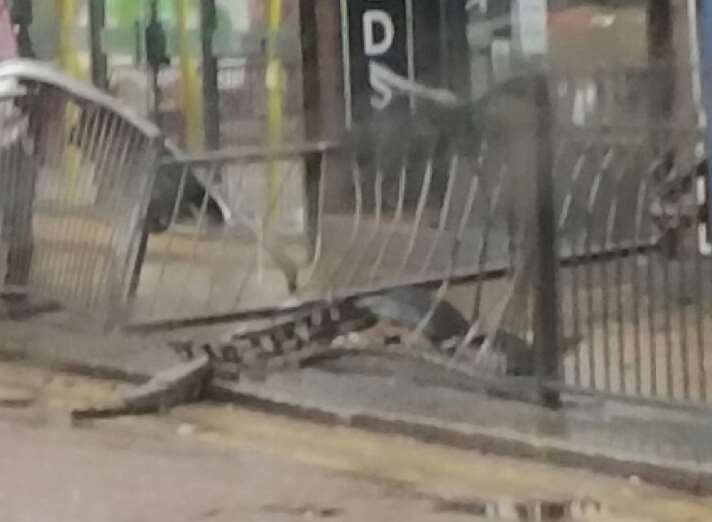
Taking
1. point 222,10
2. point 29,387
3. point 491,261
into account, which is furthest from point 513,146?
point 222,10

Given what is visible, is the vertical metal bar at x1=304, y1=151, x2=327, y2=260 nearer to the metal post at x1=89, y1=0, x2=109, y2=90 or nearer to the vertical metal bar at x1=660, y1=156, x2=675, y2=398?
the vertical metal bar at x1=660, y1=156, x2=675, y2=398

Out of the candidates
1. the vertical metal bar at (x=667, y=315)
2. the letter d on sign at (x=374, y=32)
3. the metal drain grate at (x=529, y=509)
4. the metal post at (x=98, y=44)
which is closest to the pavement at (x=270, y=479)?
the metal drain grate at (x=529, y=509)

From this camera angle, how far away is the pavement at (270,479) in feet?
4.47

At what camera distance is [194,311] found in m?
2.03

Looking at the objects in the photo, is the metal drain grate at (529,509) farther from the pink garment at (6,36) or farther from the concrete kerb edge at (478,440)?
the pink garment at (6,36)

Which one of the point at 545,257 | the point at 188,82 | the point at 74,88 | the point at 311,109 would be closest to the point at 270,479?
the point at 545,257

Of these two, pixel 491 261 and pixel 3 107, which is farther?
pixel 3 107

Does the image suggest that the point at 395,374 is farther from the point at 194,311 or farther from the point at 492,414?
the point at 194,311

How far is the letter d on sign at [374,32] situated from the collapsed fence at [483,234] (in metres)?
0.41

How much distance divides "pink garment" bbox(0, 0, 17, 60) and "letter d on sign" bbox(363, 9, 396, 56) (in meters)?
0.45

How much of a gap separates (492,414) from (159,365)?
37cm

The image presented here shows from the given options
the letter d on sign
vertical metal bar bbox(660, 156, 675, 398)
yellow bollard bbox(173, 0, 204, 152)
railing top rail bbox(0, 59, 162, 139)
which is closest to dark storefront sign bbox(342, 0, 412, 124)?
the letter d on sign

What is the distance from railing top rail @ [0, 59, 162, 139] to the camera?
75.7 inches

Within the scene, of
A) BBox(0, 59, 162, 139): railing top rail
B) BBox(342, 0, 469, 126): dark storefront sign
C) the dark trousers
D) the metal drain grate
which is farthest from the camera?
BBox(342, 0, 469, 126): dark storefront sign
